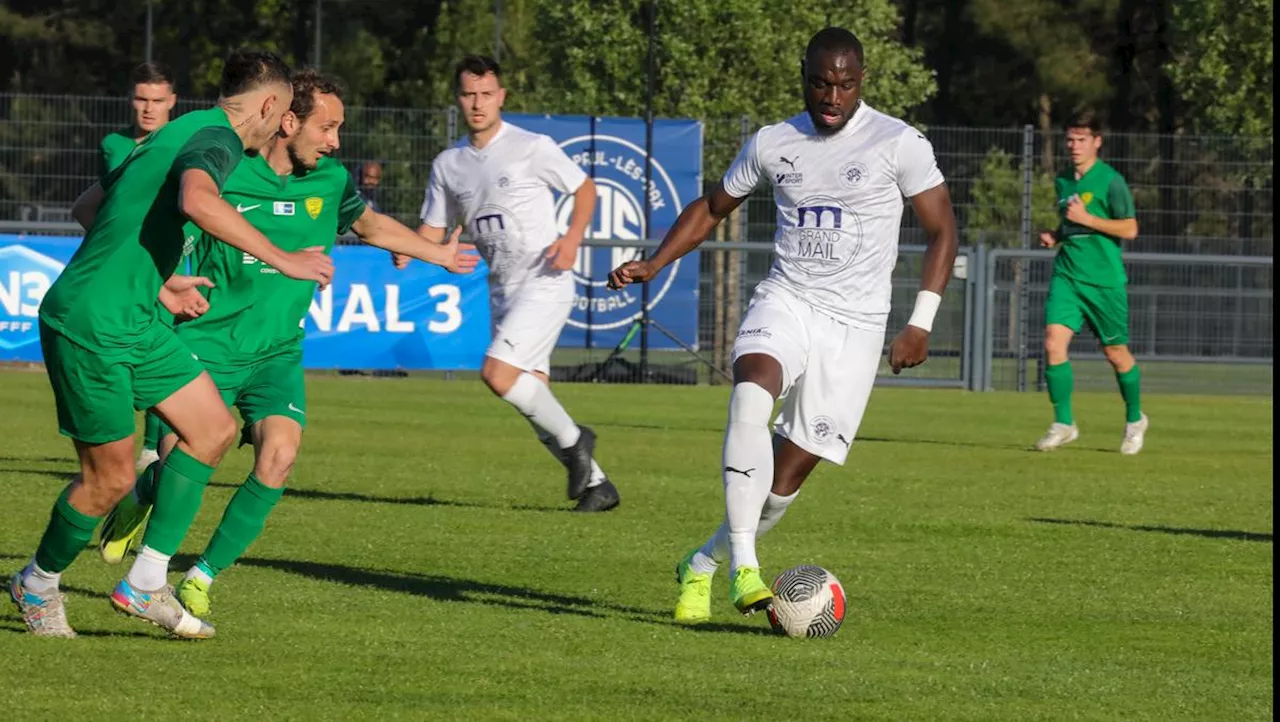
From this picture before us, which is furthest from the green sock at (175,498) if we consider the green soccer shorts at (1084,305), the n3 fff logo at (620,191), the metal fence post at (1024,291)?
the metal fence post at (1024,291)

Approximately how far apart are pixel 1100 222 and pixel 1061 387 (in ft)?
4.82

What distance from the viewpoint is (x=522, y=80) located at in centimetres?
4831

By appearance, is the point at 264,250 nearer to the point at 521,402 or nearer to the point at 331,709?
the point at 331,709

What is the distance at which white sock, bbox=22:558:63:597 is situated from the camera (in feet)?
24.0

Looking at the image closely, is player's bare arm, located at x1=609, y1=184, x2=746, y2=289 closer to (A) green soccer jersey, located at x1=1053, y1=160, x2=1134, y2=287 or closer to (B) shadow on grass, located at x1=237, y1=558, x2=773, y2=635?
(B) shadow on grass, located at x1=237, y1=558, x2=773, y2=635

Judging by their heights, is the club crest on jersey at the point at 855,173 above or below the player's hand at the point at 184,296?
above

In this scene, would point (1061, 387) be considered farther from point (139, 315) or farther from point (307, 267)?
point (139, 315)

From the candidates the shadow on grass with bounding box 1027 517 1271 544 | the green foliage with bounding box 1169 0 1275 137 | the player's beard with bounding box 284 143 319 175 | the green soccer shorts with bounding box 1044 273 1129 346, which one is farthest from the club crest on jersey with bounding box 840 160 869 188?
the green foliage with bounding box 1169 0 1275 137

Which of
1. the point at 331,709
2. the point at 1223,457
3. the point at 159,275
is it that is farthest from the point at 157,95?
the point at 1223,457

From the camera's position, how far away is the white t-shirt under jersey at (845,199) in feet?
27.0

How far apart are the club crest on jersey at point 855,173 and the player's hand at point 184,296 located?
2.28 metres

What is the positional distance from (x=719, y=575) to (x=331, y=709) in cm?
371

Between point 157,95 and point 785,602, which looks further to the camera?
point 157,95

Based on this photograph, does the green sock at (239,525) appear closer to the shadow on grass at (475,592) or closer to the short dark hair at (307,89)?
the shadow on grass at (475,592)
